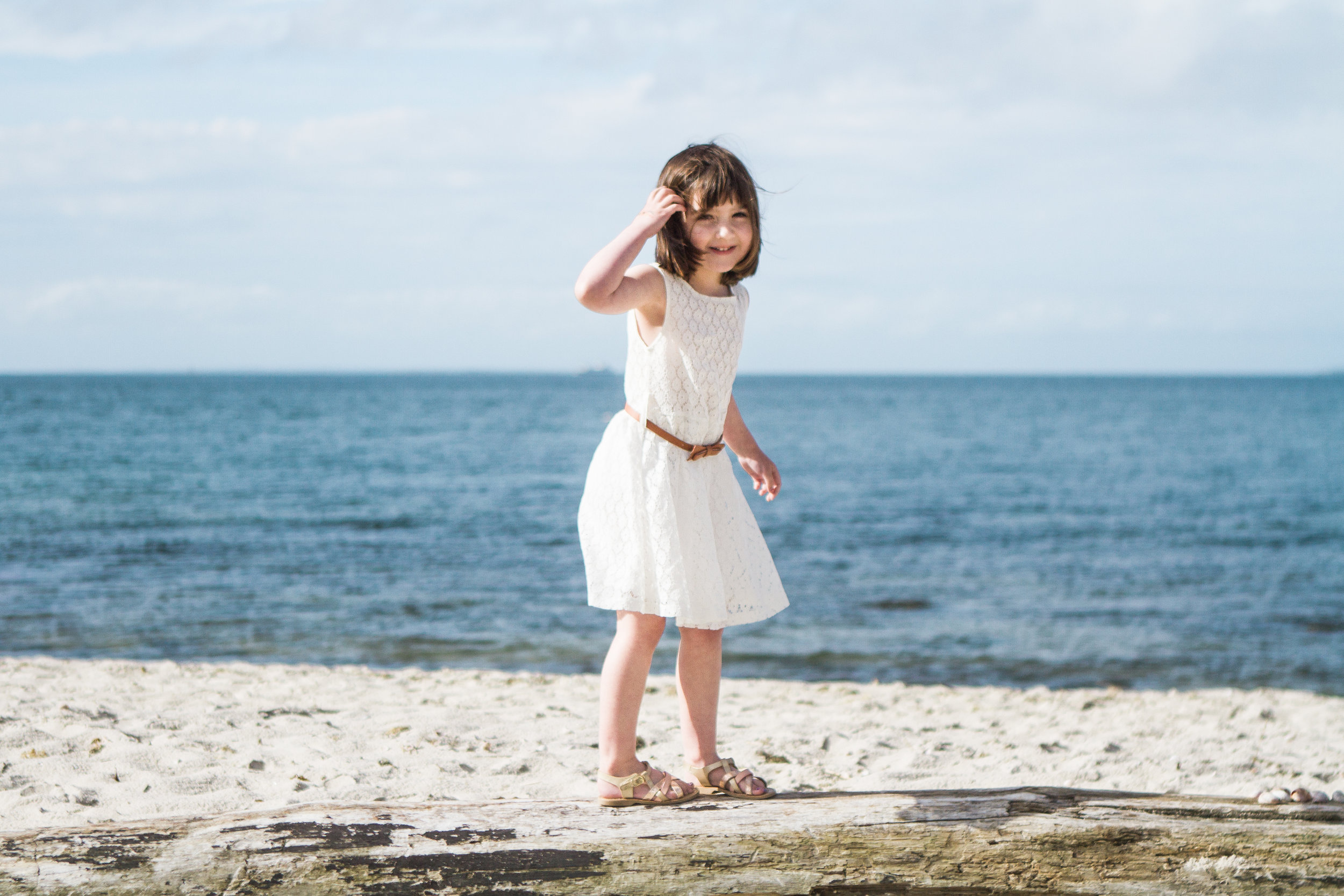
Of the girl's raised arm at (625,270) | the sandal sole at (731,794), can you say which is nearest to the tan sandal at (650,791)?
the sandal sole at (731,794)

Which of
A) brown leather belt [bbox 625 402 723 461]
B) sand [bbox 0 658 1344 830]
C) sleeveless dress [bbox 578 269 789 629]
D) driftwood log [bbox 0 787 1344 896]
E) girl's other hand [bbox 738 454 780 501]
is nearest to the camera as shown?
driftwood log [bbox 0 787 1344 896]

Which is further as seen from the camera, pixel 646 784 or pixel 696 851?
pixel 646 784

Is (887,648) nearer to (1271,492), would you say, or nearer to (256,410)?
(1271,492)

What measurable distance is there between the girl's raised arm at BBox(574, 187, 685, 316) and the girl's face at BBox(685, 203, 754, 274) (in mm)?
67

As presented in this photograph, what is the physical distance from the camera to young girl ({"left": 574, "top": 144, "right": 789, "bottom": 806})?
313cm

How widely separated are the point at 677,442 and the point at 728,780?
3.86 feet

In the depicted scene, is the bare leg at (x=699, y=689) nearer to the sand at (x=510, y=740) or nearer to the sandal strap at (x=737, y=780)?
the sandal strap at (x=737, y=780)

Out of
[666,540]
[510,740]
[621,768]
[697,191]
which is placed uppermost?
[697,191]

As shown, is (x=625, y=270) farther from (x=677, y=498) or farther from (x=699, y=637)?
(x=699, y=637)

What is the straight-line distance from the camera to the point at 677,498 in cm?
323

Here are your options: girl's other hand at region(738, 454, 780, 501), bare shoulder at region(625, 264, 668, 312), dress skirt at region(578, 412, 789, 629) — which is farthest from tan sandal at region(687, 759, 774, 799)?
bare shoulder at region(625, 264, 668, 312)

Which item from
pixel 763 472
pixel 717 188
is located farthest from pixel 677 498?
pixel 717 188

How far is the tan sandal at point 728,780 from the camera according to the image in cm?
330

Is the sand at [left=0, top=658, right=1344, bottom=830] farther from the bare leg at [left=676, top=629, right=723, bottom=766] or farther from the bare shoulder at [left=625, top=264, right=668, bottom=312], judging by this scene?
the bare shoulder at [left=625, top=264, right=668, bottom=312]
